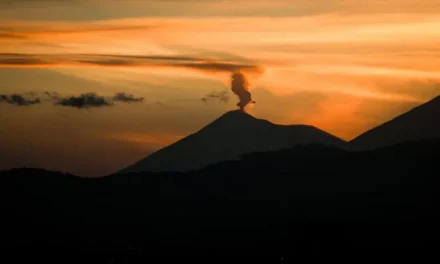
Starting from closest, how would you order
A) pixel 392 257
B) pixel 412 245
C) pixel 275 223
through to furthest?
pixel 392 257, pixel 412 245, pixel 275 223

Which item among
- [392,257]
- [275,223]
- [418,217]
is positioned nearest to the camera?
[392,257]

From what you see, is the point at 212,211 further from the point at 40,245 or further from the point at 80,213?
the point at 40,245

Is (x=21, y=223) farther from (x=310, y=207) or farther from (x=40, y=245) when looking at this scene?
(x=310, y=207)

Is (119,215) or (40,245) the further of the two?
(119,215)

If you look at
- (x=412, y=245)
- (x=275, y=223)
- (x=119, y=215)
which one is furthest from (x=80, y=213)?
(x=412, y=245)

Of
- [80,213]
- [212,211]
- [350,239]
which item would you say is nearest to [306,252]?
[350,239]

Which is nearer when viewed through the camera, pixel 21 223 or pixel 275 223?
pixel 275 223

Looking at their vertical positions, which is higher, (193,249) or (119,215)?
(119,215)

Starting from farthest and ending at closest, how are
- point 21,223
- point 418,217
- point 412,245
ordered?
point 21,223 < point 418,217 < point 412,245

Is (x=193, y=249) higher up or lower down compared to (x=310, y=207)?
lower down

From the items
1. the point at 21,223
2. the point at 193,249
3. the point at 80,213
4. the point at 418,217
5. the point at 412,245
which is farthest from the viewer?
the point at 80,213
